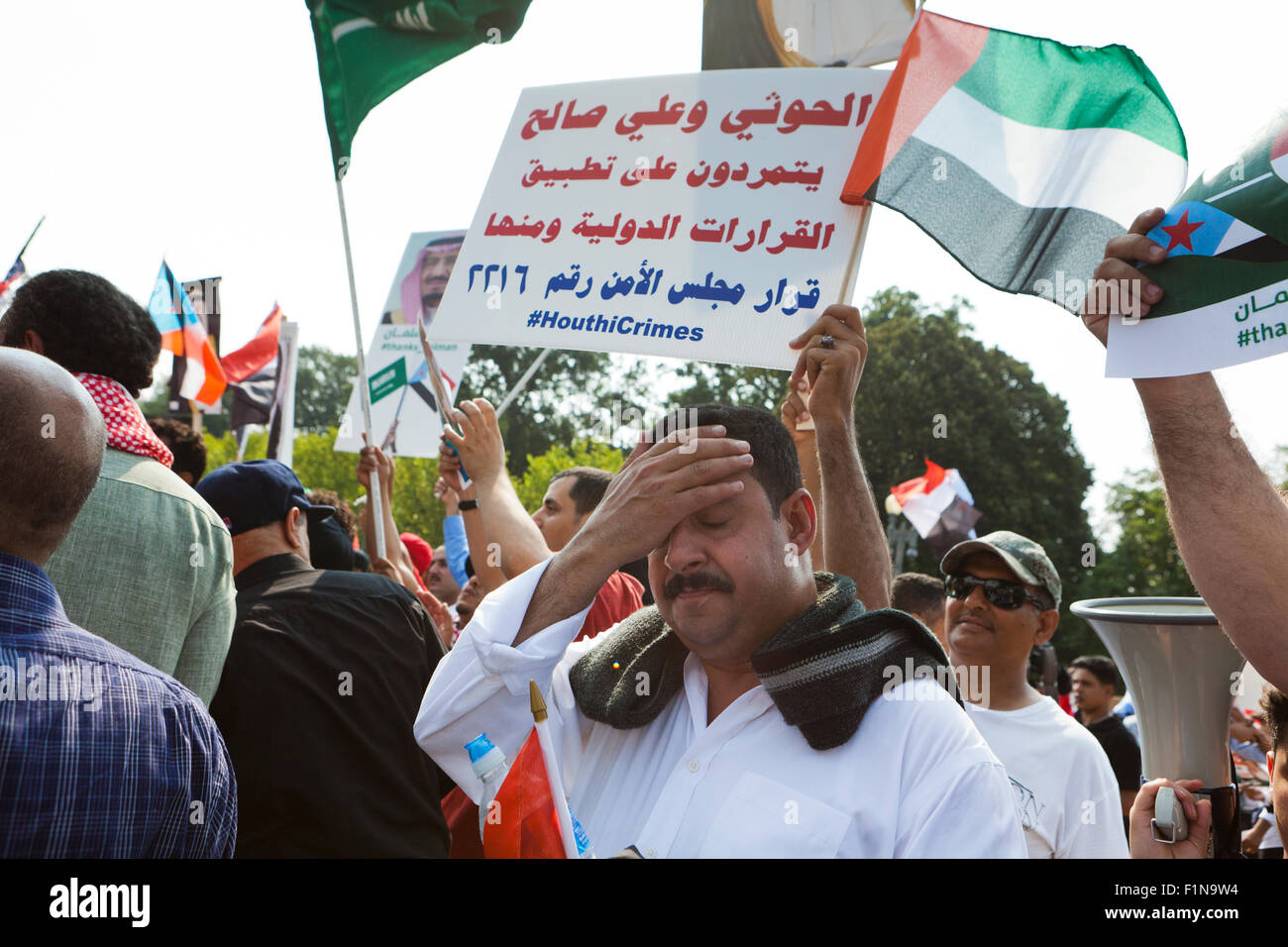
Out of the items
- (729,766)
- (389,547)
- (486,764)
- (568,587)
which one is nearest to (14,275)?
(389,547)

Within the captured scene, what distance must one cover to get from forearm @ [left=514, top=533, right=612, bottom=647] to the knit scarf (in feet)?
0.64

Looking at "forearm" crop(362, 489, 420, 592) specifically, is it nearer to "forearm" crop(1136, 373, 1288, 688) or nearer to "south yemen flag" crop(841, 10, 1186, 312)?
"south yemen flag" crop(841, 10, 1186, 312)

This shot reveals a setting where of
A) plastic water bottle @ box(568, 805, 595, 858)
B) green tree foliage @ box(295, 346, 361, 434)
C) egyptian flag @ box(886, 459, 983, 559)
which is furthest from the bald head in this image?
green tree foliage @ box(295, 346, 361, 434)

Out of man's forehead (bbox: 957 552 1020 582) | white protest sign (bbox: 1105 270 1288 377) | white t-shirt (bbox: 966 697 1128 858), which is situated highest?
white protest sign (bbox: 1105 270 1288 377)

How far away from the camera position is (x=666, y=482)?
203cm

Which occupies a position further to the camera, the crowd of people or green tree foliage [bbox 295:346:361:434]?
green tree foliage [bbox 295:346:361:434]

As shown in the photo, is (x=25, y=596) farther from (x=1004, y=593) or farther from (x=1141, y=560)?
(x=1141, y=560)

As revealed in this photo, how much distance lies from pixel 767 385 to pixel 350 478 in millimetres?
13834

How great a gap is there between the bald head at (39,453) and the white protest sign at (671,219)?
181 centimetres

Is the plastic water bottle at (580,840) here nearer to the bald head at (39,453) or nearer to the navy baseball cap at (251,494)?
the bald head at (39,453)

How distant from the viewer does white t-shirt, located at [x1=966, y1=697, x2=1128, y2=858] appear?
3.04 metres

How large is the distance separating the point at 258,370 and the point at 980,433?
26627mm

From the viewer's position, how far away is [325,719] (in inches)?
120

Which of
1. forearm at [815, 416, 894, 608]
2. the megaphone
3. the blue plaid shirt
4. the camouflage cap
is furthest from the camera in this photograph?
the camouflage cap
